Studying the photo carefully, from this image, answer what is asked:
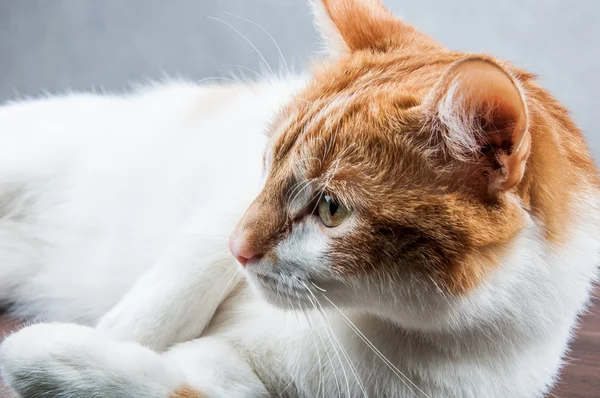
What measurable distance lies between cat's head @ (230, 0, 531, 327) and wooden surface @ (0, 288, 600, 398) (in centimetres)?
47

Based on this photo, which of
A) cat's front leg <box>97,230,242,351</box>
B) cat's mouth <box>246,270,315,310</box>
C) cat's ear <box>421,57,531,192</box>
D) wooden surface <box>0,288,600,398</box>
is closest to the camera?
cat's ear <box>421,57,531,192</box>

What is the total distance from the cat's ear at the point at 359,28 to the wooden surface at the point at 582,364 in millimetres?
542

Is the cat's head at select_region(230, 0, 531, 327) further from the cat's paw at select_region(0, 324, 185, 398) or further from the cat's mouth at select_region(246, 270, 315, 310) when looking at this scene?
the cat's paw at select_region(0, 324, 185, 398)

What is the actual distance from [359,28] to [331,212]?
12.9 inches

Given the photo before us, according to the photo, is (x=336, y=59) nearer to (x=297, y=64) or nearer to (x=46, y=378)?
(x=297, y=64)

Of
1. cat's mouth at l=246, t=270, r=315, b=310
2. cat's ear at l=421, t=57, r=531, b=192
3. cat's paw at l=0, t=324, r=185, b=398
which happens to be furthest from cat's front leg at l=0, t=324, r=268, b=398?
cat's ear at l=421, t=57, r=531, b=192

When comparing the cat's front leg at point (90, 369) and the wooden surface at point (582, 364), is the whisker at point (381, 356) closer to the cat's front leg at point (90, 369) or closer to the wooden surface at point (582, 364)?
the cat's front leg at point (90, 369)

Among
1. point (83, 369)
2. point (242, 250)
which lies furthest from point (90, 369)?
point (242, 250)

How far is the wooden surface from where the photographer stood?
3.43ft

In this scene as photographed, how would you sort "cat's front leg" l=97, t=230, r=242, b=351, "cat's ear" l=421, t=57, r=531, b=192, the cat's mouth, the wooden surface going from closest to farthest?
1. "cat's ear" l=421, t=57, r=531, b=192
2. the cat's mouth
3. "cat's front leg" l=97, t=230, r=242, b=351
4. the wooden surface

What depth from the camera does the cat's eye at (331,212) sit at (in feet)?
2.35

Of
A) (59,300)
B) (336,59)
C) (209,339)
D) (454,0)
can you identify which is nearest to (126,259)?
(59,300)

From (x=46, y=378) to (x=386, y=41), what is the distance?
629 millimetres

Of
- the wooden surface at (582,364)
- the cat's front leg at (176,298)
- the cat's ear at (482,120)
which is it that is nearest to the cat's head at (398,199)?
the cat's ear at (482,120)
